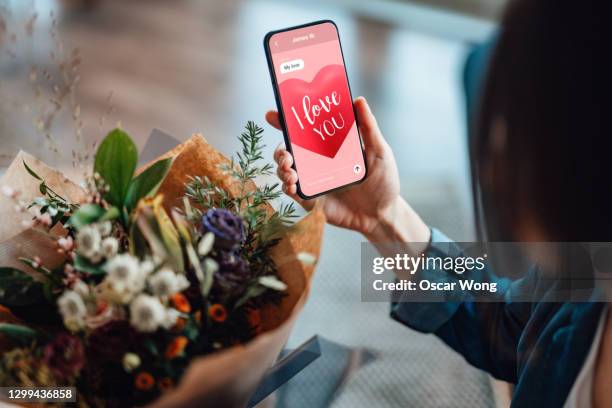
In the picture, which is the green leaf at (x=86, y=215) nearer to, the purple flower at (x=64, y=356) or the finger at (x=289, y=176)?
→ the purple flower at (x=64, y=356)

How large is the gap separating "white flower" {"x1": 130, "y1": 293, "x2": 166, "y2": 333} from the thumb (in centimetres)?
43

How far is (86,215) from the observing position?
50 centimetres

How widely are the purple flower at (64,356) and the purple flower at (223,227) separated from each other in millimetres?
126

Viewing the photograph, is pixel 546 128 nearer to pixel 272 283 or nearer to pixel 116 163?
pixel 272 283

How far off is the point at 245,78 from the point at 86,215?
1.92 meters

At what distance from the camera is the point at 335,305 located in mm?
1198

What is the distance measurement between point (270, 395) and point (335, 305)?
49cm

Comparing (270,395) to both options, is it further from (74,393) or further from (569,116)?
(569,116)

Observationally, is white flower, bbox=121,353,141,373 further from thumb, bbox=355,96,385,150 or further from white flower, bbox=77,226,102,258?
thumb, bbox=355,96,385,150

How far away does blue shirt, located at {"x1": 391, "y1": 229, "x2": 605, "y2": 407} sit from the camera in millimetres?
679

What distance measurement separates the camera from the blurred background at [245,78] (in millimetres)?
1535

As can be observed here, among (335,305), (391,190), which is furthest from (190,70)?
(391,190)

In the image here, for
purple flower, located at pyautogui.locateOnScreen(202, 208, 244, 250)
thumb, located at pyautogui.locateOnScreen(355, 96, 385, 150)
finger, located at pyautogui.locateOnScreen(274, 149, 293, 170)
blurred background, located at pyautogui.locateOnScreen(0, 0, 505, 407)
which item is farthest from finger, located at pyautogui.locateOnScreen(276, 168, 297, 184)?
blurred background, located at pyautogui.locateOnScreen(0, 0, 505, 407)

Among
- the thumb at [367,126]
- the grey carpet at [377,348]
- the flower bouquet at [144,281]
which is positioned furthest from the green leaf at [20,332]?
the thumb at [367,126]
